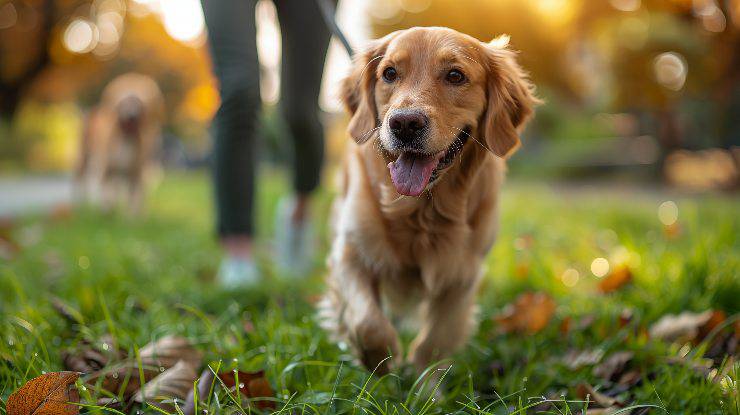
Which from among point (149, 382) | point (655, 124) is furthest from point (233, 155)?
point (655, 124)

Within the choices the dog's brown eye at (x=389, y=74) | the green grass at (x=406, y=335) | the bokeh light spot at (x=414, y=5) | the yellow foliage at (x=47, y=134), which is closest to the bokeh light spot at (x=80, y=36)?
the yellow foliage at (x=47, y=134)

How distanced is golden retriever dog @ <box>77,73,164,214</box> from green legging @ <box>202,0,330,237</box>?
14.2ft

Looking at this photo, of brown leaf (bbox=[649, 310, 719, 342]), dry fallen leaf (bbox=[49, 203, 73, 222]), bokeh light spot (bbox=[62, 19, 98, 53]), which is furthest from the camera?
bokeh light spot (bbox=[62, 19, 98, 53])

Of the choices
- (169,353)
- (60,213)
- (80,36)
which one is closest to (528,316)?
(169,353)

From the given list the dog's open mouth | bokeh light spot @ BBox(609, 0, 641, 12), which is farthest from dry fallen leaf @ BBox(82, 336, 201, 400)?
bokeh light spot @ BBox(609, 0, 641, 12)

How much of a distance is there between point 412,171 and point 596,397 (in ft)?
2.61

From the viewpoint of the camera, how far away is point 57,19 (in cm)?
1499

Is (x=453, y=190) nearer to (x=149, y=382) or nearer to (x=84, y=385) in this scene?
(x=149, y=382)

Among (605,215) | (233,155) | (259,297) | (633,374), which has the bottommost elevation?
(605,215)

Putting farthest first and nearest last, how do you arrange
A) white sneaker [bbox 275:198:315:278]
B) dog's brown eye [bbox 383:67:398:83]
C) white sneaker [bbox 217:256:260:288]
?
1. white sneaker [bbox 275:198:315:278]
2. white sneaker [bbox 217:256:260:288]
3. dog's brown eye [bbox 383:67:398:83]

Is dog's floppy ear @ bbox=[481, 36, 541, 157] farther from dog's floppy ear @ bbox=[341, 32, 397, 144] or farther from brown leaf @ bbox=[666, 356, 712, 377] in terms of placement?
brown leaf @ bbox=[666, 356, 712, 377]

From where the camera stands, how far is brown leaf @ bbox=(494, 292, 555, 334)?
226 centimetres

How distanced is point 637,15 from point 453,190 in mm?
7477

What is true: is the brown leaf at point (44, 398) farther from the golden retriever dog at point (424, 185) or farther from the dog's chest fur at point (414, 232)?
the dog's chest fur at point (414, 232)
